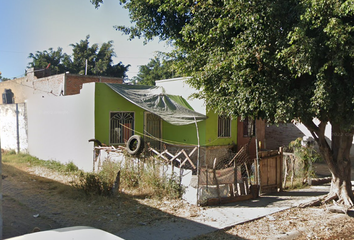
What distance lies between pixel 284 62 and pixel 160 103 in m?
5.99

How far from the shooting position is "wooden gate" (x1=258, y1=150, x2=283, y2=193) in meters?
8.83

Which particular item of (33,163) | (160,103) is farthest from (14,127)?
(160,103)

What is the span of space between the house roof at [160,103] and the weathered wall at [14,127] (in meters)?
7.70

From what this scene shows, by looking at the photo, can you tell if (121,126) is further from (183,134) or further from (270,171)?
(270,171)

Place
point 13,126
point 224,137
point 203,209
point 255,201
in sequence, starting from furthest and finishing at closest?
point 13,126 < point 224,137 < point 255,201 < point 203,209

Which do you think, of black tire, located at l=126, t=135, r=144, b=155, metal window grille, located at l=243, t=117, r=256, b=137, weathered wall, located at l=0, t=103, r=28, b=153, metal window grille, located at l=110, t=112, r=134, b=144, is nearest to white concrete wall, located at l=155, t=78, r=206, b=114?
metal window grille, located at l=110, t=112, r=134, b=144

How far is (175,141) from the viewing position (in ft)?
44.7

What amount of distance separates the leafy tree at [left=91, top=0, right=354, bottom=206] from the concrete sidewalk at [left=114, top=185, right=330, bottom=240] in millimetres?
1292

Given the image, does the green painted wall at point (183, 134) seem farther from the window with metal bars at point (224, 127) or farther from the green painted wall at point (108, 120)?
the window with metal bars at point (224, 127)

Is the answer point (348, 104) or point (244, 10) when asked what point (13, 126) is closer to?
point (244, 10)

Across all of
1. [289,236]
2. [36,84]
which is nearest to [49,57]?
[36,84]

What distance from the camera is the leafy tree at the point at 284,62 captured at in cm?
579

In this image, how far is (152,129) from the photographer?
45.1 feet

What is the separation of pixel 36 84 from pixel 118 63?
564 inches
